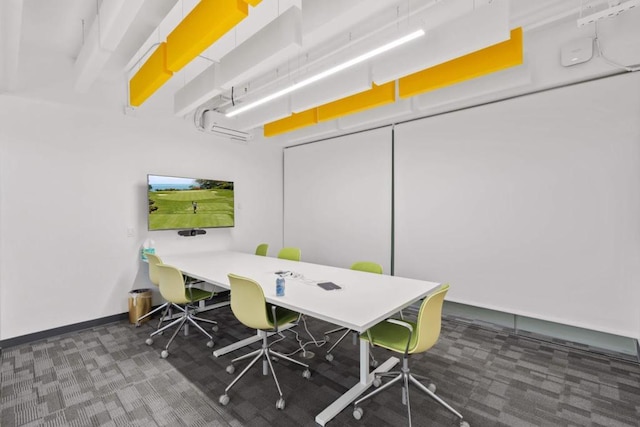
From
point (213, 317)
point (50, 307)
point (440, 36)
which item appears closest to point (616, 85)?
point (440, 36)

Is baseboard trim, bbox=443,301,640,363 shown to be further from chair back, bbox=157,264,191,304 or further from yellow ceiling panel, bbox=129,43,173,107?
yellow ceiling panel, bbox=129,43,173,107

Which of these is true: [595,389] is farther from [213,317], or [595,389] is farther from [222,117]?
[222,117]

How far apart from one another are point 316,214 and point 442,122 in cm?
277

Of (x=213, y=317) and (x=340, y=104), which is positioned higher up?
(x=340, y=104)

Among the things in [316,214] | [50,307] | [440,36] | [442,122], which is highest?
[440,36]

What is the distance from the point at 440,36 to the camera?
100 inches

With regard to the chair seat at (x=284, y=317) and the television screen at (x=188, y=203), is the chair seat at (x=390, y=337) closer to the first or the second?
the chair seat at (x=284, y=317)

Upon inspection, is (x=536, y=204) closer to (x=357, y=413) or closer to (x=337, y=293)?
(x=337, y=293)

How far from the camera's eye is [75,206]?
3699 mm

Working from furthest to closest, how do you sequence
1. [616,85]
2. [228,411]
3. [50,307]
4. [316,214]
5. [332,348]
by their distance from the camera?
1. [316,214]
2. [50,307]
3. [332,348]
4. [616,85]
5. [228,411]

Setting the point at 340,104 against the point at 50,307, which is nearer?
the point at 50,307

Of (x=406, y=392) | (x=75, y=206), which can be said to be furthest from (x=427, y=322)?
(x=75, y=206)

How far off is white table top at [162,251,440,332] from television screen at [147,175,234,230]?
2.13 ft

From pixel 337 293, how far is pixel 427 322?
2.53 ft
